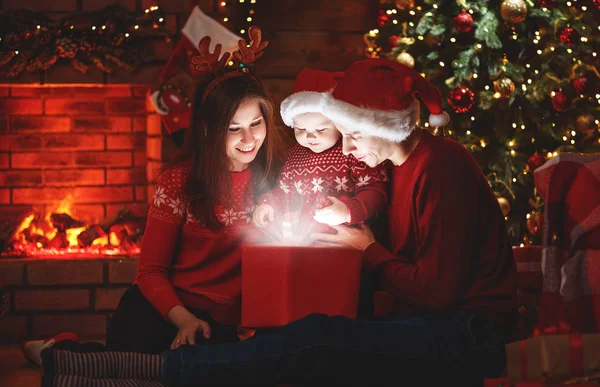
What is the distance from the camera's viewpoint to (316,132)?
212 centimetres

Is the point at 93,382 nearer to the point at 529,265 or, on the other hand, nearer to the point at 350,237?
the point at 350,237

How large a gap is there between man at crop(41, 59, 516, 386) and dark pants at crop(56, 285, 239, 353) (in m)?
0.20

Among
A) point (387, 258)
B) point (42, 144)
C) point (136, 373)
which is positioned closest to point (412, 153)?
point (387, 258)

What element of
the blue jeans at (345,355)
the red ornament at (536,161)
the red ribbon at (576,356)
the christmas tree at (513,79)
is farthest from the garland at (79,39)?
the red ribbon at (576,356)

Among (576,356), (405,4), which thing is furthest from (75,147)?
(576,356)

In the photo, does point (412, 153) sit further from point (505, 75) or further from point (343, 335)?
point (505, 75)

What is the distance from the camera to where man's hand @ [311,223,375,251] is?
197 centimetres

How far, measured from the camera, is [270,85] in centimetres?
364

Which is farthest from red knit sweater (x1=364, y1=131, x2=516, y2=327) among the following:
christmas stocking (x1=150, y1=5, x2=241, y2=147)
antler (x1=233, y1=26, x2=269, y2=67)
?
christmas stocking (x1=150, y1=5, x2=241, y2=147)

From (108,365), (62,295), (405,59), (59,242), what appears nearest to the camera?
(108,365)

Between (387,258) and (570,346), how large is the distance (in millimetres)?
460

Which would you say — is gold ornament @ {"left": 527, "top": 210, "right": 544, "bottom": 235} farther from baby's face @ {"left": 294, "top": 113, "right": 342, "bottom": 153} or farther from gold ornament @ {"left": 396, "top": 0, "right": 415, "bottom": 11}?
baby's face @ {"left": 294, "top": 113, "right": 342, "bottom": 153}

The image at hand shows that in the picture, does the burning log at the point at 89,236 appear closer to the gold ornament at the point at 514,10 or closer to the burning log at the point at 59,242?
the burning log at the point at 59,242

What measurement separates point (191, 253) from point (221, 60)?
51 centimetres
